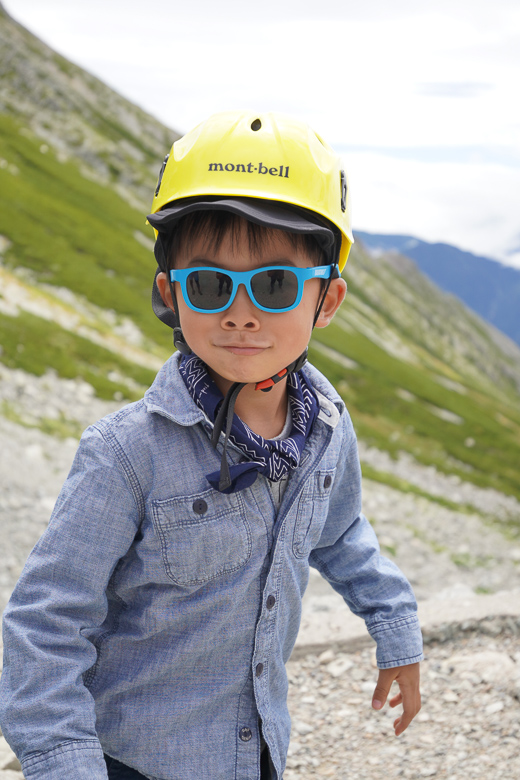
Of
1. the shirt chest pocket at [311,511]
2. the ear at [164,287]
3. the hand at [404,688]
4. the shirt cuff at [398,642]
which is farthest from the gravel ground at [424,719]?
the ear at [164,287]

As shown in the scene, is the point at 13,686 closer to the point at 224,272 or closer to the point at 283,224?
the point at 224,272

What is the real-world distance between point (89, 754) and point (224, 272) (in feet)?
6.65

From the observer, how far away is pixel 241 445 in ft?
9.82

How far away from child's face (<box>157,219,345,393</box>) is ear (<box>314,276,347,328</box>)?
1.09ft

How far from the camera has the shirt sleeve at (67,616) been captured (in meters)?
2.56

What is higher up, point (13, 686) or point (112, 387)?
point (112, 387)

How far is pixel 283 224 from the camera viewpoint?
9.22ft

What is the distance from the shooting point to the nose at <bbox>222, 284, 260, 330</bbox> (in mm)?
2881

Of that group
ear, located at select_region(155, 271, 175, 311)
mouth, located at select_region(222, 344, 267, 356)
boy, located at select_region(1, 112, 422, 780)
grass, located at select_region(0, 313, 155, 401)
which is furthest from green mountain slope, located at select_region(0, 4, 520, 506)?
mouth, located at select_region(222, 344, 267, 356)

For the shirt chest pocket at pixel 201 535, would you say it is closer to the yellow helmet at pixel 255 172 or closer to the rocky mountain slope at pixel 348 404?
the yellow helmet at pixel 255 172

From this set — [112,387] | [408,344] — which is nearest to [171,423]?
[112,387]

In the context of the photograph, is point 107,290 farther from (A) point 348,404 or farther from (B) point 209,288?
(B) point 209,288

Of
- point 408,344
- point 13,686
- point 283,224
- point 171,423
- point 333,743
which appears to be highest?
point 408,344

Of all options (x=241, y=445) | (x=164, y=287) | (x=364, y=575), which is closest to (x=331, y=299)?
(x=164, y=287)
